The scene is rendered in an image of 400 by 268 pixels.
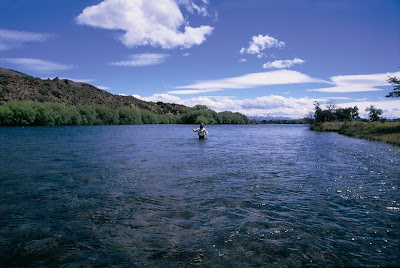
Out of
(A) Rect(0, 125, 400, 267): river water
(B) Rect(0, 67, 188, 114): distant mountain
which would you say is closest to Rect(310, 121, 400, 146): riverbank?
(A) Rect(0, 125, 400, 267): river water

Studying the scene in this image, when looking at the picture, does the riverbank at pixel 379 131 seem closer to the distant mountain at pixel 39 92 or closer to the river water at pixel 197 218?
the river water at pixel 197 218

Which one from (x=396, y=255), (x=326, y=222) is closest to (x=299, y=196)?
(x=326, y=222)

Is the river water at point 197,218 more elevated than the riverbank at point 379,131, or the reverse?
the riverbank at point 379,131

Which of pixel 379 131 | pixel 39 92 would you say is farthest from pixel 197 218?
pixel 39 92

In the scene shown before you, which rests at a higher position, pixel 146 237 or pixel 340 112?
pixel 340 112

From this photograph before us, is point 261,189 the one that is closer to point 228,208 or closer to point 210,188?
point 210,188

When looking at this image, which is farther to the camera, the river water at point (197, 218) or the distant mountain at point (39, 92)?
the distant mountain at point (39, 92)

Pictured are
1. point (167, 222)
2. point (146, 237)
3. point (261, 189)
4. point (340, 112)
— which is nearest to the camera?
point (146, 237)

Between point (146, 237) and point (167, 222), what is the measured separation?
1118mm

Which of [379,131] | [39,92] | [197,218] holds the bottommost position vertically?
[197,218]

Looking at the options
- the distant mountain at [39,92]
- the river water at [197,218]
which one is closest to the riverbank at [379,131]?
the river water at [197,218]

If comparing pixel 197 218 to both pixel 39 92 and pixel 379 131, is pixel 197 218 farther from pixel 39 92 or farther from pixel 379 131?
pixel 39 92

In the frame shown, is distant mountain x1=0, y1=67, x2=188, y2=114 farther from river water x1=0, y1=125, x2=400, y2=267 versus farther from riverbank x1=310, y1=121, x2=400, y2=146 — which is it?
river water x1=0, y1=125, x2=400, y2=267

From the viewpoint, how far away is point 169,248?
626 cm
